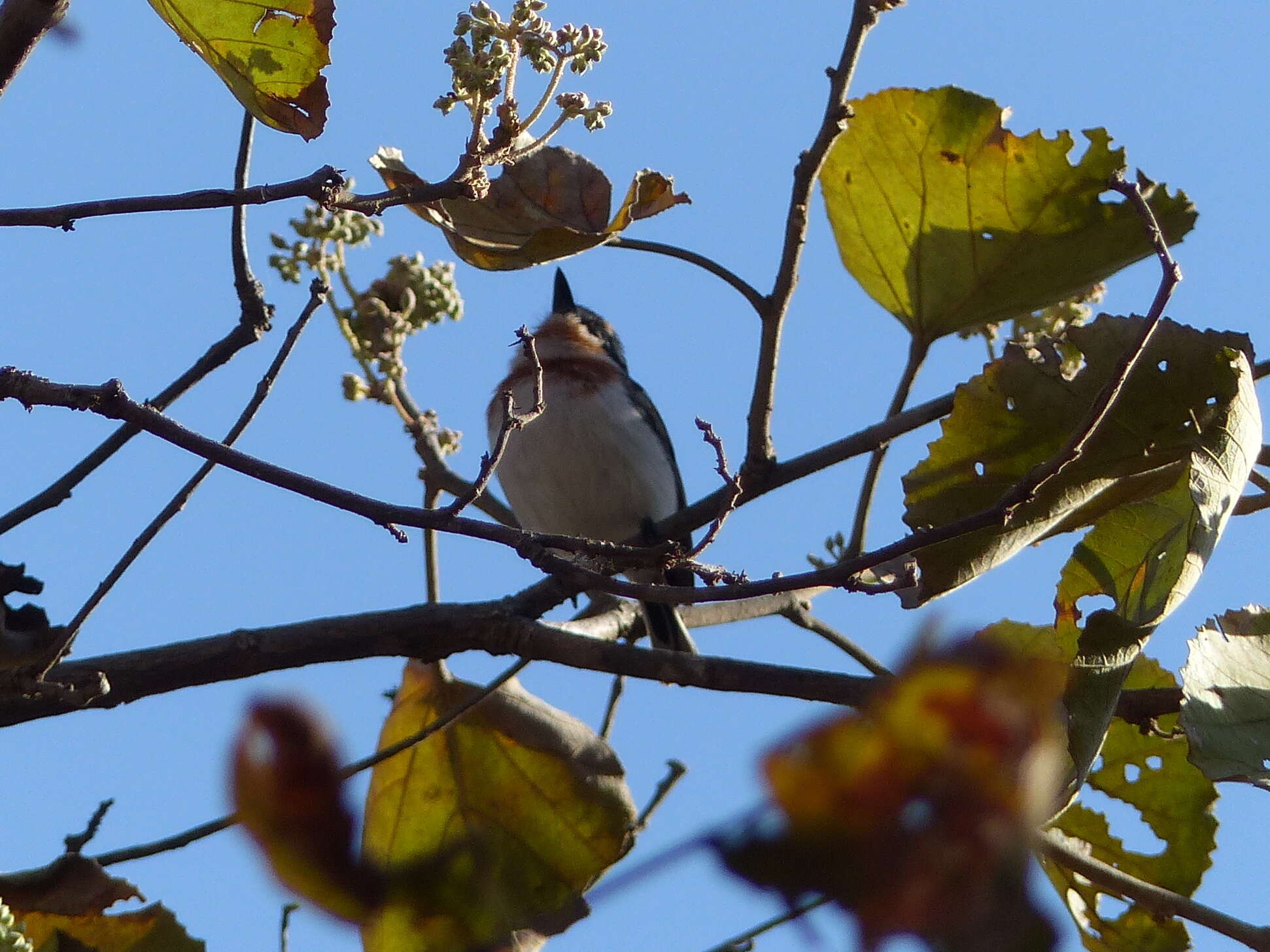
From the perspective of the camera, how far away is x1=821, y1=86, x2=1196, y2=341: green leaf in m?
3.30

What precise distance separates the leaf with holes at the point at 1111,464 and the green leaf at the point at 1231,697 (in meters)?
0.12

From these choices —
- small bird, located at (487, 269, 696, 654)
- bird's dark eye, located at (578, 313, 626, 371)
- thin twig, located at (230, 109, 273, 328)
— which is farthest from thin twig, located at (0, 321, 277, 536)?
bird's dark eye, located at (578, 313, 626, 371)

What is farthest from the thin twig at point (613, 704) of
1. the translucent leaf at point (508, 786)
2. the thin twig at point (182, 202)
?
the thin twig at point (182, 202)

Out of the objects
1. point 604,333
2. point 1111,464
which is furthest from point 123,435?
point 604,333

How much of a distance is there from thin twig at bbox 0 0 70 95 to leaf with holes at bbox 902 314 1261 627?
1824mm

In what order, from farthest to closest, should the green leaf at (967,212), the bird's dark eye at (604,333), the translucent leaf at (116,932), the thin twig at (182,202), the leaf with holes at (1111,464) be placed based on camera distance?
the bird's dark eye at (604,333)
the green leaf at (967,212)
the translucent leaf at (116,932)
the leaf with holes at (1111,464)
the thin twig at (182,202)

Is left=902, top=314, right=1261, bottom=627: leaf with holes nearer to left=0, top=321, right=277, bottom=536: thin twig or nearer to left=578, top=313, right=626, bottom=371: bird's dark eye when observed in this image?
left=0, top=321, right=277, bottom=536: thin twig

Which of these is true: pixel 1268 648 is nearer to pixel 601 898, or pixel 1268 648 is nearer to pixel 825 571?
pixel 825 571

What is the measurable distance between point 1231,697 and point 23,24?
2315 millimetres

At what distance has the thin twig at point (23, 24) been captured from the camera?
7.38 ft

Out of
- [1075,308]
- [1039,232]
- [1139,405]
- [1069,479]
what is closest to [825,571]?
[1069,479]

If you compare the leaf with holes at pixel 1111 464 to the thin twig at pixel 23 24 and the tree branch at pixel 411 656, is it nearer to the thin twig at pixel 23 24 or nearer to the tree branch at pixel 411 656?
the tree branch at pixel 411 656

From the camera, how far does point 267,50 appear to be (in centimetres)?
257

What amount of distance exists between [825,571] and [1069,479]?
3.00 feet
